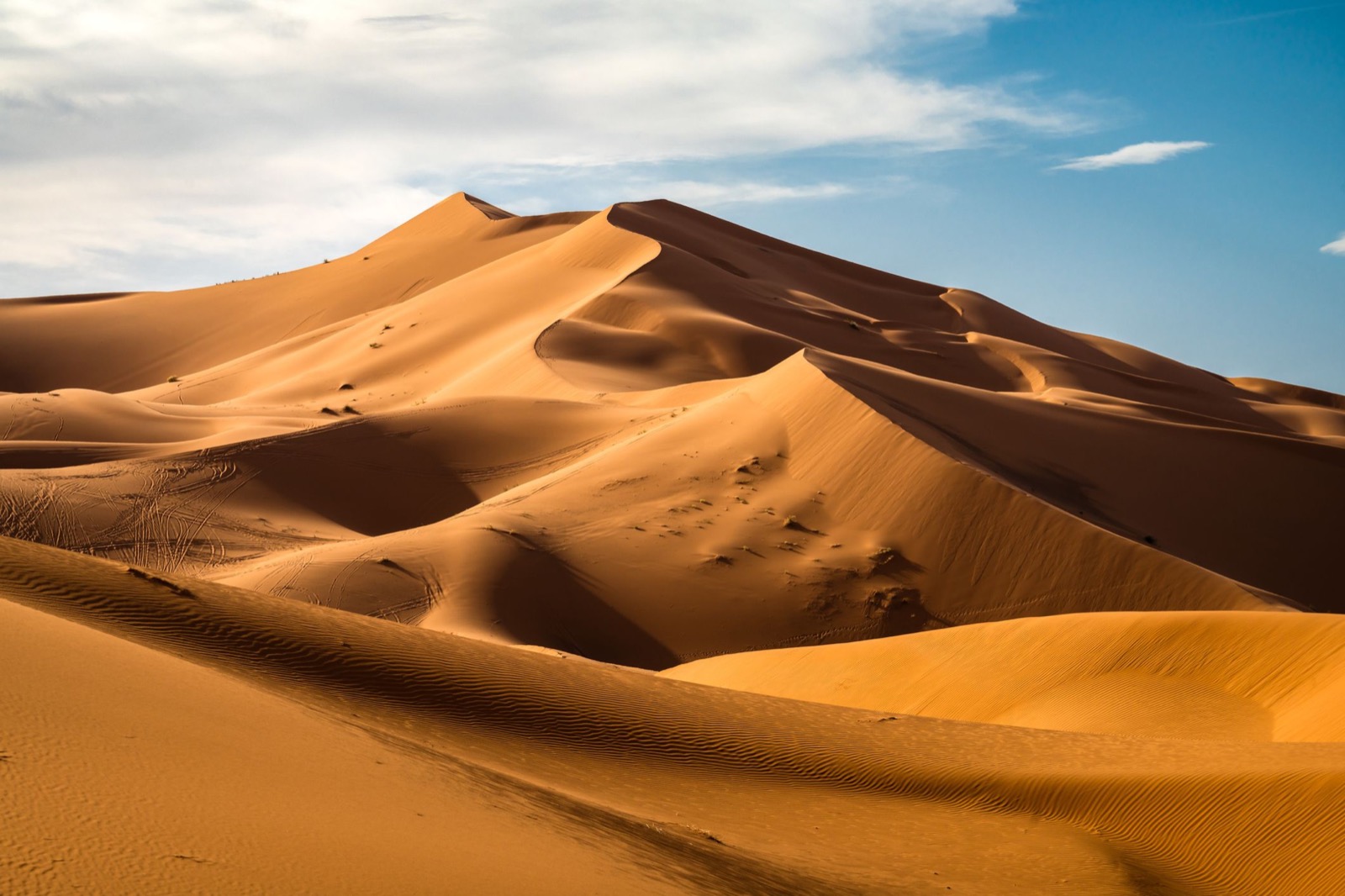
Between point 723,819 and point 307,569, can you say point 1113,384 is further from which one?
point 723,819

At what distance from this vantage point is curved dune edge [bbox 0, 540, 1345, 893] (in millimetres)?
7051

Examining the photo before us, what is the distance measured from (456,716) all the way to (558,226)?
46.4m

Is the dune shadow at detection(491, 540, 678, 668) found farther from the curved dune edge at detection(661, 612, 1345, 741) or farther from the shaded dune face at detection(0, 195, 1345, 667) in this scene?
the curved dune edge at detection(661, 612, 1345, 741)

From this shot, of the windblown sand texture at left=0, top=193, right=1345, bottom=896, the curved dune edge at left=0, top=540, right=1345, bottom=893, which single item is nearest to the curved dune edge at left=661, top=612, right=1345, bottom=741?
the windblown sand texture at left=0, top=193, right=1345, bottom=896

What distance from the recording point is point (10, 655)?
4867 mm

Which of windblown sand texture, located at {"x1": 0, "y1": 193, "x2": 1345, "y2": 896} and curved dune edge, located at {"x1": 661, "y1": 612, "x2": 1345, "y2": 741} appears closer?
windblown sand texture, located at {"x1": 0, "y1": 193, "x2": 1345, "y2": 896}

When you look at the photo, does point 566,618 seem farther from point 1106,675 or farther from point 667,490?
point 1106,675

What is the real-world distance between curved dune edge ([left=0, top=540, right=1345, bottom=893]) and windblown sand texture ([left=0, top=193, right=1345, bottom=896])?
3cm

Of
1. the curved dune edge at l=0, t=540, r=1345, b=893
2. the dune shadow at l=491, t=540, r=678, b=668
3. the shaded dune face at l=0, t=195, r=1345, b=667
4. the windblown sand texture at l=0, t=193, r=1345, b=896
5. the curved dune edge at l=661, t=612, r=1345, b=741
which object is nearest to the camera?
the windblown sand texture at l=0, t=193, r=1345, b=896

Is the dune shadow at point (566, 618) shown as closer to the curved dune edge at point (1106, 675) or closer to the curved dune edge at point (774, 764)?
the curved dune edge at point (1106, 675)

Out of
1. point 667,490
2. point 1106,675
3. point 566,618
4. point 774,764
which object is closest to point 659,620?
point 566,618

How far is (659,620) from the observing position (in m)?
16.1

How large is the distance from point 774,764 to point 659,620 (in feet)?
25.7

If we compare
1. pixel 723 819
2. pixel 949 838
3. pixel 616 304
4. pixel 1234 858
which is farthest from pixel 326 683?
pixel 616 304
